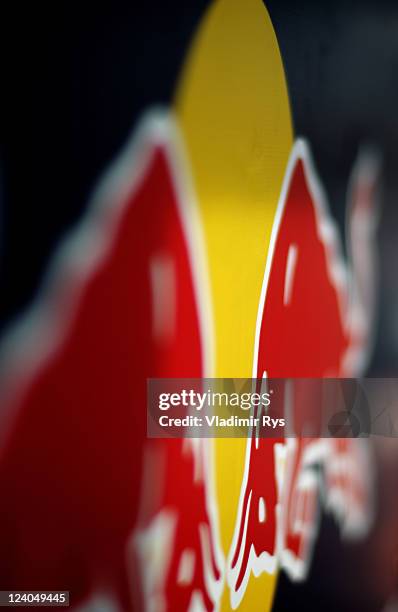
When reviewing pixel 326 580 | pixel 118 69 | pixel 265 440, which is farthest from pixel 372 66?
pixel 326 580

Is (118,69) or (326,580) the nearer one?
(118,69)

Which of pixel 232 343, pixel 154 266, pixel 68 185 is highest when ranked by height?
pixel 68 185

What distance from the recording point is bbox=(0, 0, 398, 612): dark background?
1.50 m

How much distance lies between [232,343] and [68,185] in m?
0.46

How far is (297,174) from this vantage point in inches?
63.2

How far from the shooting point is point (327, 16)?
1587 millimetres

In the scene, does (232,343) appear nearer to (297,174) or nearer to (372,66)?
(297,174)

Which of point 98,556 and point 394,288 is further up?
point 394,288

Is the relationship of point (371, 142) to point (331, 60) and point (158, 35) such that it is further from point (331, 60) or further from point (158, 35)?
point (158, 35)

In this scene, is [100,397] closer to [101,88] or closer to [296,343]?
[296,343]

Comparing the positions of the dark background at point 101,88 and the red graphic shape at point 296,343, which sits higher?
the dark background at point 101,88

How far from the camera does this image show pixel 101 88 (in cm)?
152

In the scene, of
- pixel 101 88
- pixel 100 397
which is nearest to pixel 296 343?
pixel 100 397

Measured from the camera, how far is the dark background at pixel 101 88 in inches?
59.1
